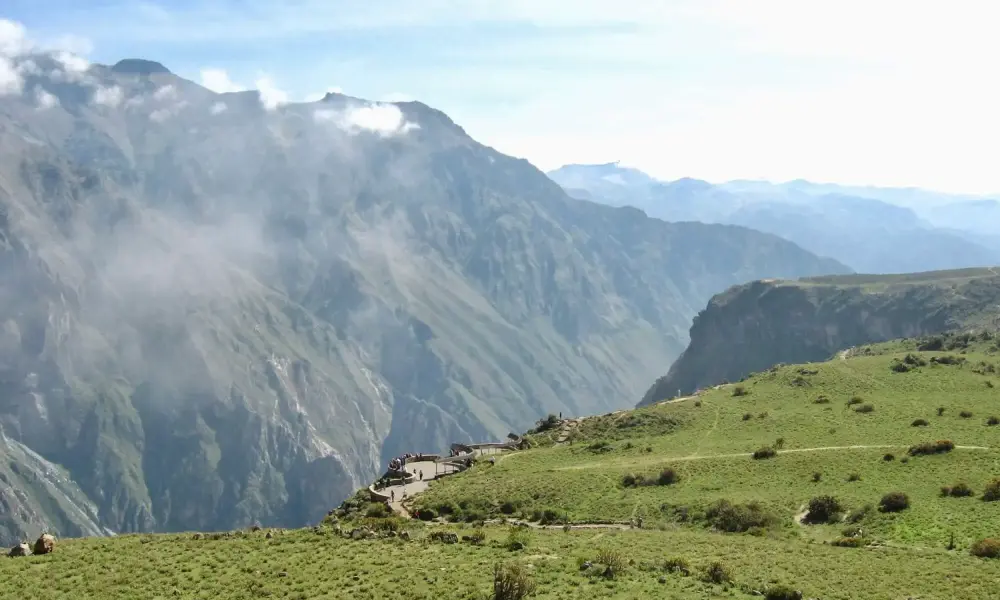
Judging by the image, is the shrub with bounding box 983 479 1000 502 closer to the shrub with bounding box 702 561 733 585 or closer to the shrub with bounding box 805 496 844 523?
the shrub with bounding box 805 496 844 523

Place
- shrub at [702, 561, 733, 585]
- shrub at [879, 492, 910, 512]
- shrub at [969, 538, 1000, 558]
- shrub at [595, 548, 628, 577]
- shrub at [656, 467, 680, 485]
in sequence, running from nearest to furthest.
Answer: shrub at [702, 561, 733, 585]
shrub at [595, 548, 628, 577]
shrub at [969, 538, 1000, 558]
shrub at [879, 492, 910, 512]
shrub at [656, 467, 680, 485]

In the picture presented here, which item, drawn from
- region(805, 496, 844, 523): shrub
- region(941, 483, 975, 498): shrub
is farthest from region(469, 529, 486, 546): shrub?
region(941, 483, 975, 498): shrub

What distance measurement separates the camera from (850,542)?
54.7 meters

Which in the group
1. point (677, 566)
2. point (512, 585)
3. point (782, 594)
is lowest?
point (782, 594)

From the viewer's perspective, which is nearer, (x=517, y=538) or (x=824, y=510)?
(x=517, y=538)

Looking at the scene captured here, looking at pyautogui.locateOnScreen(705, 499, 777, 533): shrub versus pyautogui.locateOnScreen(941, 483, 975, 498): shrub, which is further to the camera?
pyautogui.locateOnScreen(941, 483, 975, 498): shrub

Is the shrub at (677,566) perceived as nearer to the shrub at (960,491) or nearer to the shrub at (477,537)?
the shrub at (477,537)

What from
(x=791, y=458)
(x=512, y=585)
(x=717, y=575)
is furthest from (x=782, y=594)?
(x=791, y=458)

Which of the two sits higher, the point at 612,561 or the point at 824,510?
the point at 612,561

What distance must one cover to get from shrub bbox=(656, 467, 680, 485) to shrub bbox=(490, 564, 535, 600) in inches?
1544

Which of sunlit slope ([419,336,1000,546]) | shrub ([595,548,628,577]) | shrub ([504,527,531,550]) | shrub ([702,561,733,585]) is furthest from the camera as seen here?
sunlit slope ([419,336,1000,546])

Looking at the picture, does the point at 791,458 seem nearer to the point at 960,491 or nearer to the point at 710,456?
the point at 710,456

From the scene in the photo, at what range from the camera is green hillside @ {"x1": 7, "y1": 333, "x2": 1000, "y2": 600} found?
43.7 meters

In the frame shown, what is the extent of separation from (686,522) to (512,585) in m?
31.5
